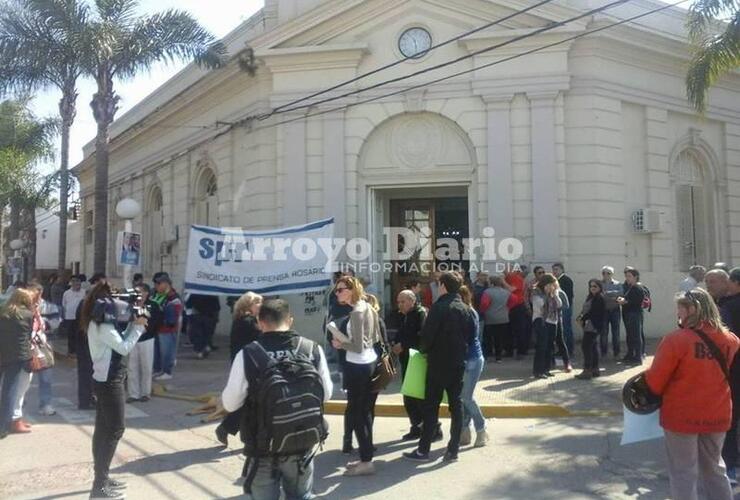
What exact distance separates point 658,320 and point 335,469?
10.8 meters

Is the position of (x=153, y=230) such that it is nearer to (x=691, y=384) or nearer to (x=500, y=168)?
(x=500, y=168)

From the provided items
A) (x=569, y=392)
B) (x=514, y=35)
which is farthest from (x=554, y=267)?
(x=514, y=35)

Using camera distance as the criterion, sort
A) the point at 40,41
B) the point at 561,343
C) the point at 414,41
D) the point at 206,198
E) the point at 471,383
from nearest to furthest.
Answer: the point at 471,383 → the point at 561,343 → the point at 414,41 → the point at 40,41 → the point at 206,198

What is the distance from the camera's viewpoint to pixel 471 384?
7.16 m

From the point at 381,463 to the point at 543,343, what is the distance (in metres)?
4.84

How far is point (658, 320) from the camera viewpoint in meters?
15.0

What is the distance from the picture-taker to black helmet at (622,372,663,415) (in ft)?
15.6

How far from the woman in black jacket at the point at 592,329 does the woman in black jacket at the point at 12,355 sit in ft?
25.6

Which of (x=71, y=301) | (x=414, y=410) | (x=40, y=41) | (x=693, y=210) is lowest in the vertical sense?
(x=414, y=410)

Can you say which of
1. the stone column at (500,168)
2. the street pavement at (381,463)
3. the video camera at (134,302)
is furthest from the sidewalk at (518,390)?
the video camera at (134,302)

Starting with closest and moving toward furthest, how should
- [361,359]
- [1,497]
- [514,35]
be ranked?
[1,497]
[361,359]
[514,35]

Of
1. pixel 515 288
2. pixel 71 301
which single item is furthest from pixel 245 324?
pixel 71 301

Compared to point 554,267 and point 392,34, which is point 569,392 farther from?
point 392,34

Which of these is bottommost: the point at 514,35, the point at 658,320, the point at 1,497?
the point at 1,497
